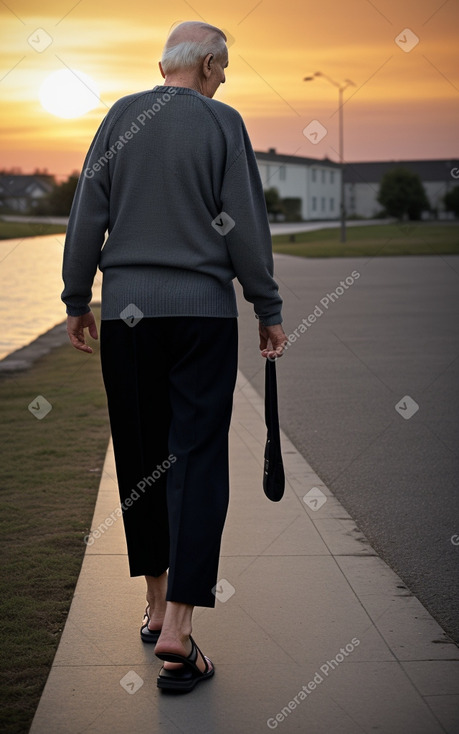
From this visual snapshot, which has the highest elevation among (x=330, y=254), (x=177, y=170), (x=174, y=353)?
(x=177, y=170)

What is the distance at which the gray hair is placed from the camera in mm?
3191

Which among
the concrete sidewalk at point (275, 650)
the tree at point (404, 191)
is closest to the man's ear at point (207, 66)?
the concrete sidewalk at point (275, 650)

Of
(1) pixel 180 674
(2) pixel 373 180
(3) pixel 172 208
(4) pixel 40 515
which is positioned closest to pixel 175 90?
(3) pixel 172 208

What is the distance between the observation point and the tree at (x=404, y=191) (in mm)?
88438

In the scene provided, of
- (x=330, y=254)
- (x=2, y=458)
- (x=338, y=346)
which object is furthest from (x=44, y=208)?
(x=2, y=458)

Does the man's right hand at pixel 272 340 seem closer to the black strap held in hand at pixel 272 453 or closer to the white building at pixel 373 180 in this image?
the black strap held in hand at pixel 272 453

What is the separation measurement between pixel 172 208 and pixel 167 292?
0.26m

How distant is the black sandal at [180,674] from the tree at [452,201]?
310 ft

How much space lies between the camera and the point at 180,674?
309 centimetres

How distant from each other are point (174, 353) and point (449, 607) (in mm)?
1472

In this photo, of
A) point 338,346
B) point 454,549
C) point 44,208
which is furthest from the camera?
point 44,208

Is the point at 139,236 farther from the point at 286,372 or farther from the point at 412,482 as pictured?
the point at 286,372

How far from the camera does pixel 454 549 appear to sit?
14.8 ft

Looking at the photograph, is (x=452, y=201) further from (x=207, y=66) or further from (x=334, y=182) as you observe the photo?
(x=207, y=66)
